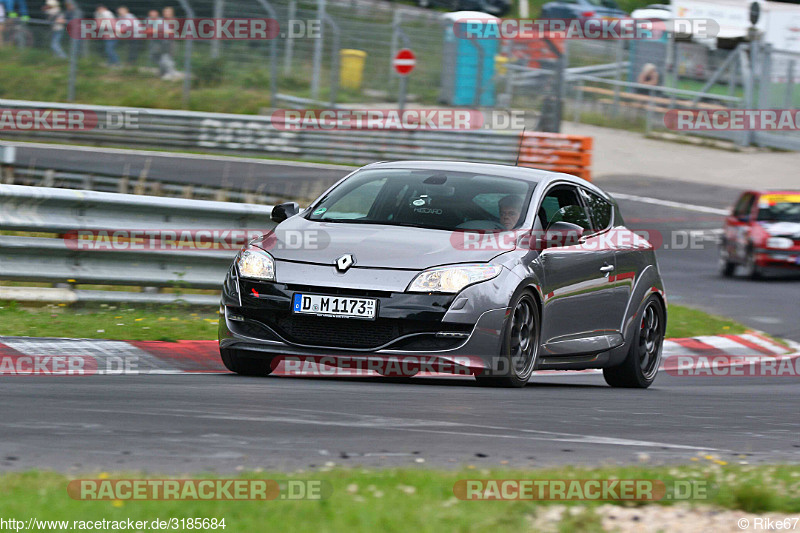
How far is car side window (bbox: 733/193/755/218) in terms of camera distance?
21.4 metres

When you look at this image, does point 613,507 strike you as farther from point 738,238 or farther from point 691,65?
point 691,65

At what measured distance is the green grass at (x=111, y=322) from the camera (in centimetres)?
962

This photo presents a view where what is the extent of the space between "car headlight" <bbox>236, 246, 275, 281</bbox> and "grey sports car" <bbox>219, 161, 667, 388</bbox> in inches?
0.4

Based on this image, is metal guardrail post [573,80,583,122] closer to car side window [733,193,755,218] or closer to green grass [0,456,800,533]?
car side window [733,193,755,218]

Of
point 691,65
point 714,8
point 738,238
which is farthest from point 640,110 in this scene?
point 738,238

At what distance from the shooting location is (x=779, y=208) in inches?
835

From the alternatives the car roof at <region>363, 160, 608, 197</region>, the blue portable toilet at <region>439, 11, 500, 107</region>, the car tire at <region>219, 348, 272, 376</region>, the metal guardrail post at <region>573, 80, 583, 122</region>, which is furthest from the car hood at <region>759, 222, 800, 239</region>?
the metal guardrail post at <region>573, 80, 583, 122</region>

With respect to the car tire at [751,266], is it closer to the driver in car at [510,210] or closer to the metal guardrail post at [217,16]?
the metal guardrail post at [217,16]

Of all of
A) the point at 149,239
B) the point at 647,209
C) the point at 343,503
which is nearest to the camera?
the point at 343,503

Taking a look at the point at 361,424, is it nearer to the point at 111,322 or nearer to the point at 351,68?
the point at 111,322

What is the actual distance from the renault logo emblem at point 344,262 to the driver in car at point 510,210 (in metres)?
1.17

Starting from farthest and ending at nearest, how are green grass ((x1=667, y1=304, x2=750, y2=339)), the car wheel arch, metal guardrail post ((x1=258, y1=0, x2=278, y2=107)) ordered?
metal guardrail post ((x1=258, y1=0, x2=278, y2=107)), green grass ((x1=667, y1=304, x2=750, y2=339)), the car wheel arch

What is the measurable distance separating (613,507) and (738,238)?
16.8m

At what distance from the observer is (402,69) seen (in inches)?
1114
